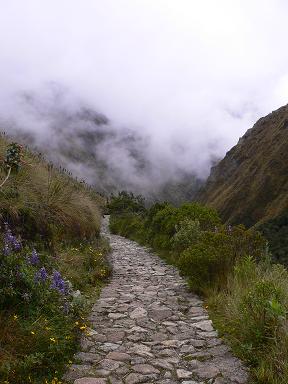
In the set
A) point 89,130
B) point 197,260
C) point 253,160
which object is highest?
point 89,130

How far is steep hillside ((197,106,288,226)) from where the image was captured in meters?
90.7

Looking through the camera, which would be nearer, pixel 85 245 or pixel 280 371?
pixel 280 371

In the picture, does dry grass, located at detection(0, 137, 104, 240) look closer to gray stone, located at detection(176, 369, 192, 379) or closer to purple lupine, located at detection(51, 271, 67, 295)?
purple lupine, located at detection(51, 271, 67, 295)

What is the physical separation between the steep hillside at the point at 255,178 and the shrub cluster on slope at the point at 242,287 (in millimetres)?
74702

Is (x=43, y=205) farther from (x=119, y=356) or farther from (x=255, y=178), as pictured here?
(x=255, y=178)

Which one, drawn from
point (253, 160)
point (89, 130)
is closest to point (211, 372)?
point (253, 160)

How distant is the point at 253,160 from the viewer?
11144 cm

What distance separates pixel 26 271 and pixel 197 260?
367 centimetres

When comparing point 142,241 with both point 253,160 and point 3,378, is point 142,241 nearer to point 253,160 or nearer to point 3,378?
point 3,378

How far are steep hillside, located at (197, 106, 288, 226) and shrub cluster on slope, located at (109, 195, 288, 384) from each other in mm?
74702

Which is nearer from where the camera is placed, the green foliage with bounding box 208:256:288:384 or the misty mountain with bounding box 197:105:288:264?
the green foliage with bounding box 208:256:288:384

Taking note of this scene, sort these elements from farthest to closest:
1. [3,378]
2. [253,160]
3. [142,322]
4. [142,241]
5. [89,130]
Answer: [89,130]
[253,160]
[142,241]
[142,322]
[3,378]

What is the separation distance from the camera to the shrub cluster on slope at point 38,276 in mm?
4027

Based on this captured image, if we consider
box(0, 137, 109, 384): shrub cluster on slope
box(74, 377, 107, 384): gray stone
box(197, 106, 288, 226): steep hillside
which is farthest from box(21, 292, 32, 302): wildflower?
box(197, 106, 288, 226): steep hillside
